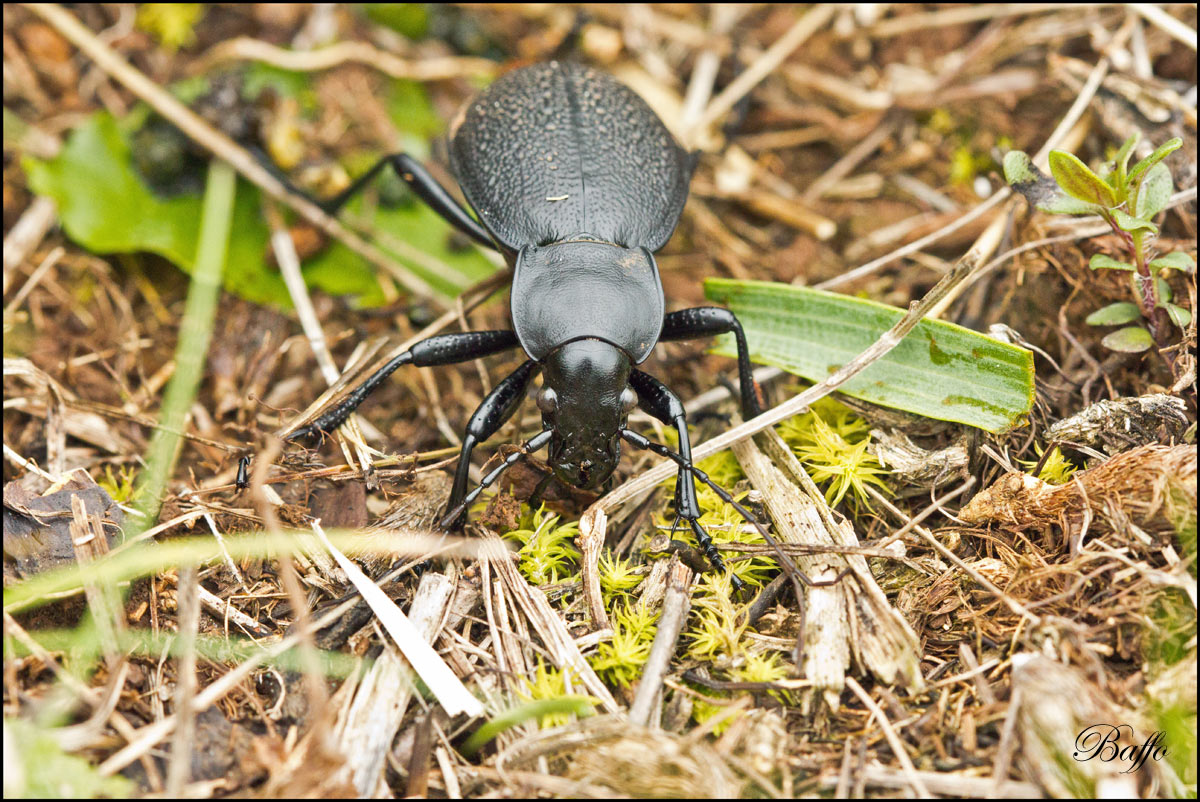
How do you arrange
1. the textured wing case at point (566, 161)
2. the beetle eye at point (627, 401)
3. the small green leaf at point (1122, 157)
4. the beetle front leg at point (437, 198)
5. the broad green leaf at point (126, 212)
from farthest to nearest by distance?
the broad green leaf at point (126, 212), the beetle front leg at point (437, 198), the textured wing case at point (566, 161), the beetle eye at point (627, 401), the small green leaf at point (1122, 157)

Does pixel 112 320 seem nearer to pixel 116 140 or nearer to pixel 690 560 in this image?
pixel 116 140

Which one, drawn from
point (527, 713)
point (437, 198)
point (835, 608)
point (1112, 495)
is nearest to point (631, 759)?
point (527, 713)

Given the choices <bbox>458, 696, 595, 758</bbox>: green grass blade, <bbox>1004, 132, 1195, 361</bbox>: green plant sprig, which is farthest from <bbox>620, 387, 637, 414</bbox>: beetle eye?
<bbox>1004, 132, 1195, 361</bbox>: green plant sprig

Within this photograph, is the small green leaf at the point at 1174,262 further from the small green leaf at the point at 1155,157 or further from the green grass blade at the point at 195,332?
the green grass blade at the point at 195,332

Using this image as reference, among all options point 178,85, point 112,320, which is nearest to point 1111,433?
point 112,320

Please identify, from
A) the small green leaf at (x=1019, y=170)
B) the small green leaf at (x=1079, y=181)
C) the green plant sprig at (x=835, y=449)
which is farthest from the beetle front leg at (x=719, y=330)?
the small green leaf at (x=1079, y=181)

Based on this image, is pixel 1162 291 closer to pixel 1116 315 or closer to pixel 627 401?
pixel 1116 315

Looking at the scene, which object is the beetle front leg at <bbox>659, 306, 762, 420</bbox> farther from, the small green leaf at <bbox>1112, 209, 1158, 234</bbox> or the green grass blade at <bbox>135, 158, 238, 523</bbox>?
the green grass blade at <bbox>135, 158, 238, 523</bbox>
